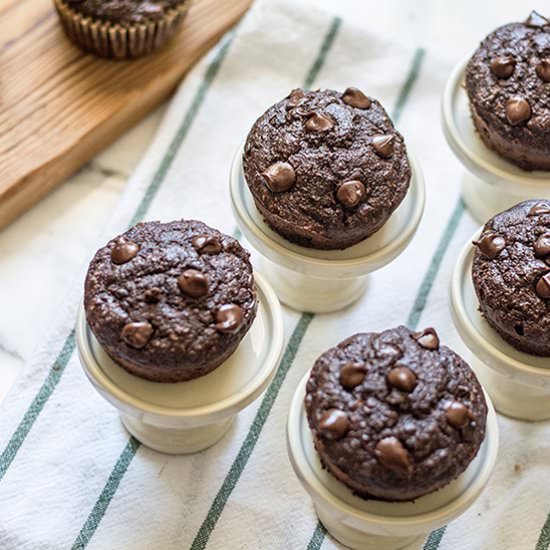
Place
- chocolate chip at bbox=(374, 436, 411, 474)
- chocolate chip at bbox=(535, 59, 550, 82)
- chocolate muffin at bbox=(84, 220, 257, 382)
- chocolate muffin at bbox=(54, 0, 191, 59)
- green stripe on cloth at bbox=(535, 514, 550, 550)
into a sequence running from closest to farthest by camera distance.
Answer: chocolate chip at bbox=(374, 436, 411, 474)
chocolate muffin at bbox=(84, 220, 257, 382)
green stripe on cloth at bbox=(535, 514, 550, 550)
chocolate chip at bbox=(535, 59, 550, 82)
chocolate muffin at bbox=(54, 0, 191, 59)

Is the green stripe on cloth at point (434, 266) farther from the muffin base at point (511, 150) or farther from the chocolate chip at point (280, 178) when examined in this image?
the chocolate chip at point (280, 178)

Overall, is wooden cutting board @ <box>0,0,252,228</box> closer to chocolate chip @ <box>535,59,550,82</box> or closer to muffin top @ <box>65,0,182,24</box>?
muffin top @ <box>65,0,182,24</box>

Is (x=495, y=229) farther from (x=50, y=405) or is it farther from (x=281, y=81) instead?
(x=50, y=405)

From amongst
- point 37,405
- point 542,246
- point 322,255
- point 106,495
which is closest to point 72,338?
point 37,405

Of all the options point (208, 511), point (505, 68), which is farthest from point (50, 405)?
point (505, 68)

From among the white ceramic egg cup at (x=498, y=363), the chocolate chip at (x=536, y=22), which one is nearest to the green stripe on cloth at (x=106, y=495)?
the white ceramic egg cup at (x=498, y=363)

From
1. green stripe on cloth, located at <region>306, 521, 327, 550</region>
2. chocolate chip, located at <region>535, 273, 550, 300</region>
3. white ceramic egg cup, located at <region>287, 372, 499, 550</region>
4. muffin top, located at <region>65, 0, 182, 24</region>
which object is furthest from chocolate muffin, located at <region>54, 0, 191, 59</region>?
green stripe on cloth, located at <region>306, 521, 327, 550</region>

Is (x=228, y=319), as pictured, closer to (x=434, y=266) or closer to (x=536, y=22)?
(x=434, y=266)
